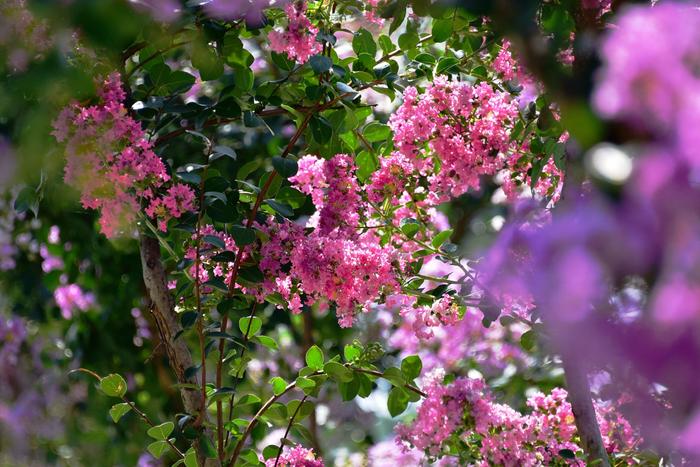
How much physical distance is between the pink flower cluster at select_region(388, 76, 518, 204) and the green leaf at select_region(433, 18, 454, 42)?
7 cm

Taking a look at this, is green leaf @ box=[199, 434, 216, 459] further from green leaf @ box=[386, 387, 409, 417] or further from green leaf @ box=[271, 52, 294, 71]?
green leaf @ box=[271, 52, 294, 71]

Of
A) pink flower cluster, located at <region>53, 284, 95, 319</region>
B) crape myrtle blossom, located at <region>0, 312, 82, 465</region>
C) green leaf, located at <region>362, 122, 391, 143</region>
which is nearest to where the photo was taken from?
green leaf, located at <region>362, 122, 391, 143</region>

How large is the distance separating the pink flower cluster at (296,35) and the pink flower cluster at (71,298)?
236 cm

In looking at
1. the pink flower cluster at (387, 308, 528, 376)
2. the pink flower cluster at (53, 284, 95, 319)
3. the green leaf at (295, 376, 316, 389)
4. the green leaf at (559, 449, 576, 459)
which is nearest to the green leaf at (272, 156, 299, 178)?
the green leaf at (295, 376, 316, 389)

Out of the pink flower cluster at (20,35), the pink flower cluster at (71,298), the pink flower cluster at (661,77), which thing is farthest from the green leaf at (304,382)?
the pink flower cluster at (71,298)

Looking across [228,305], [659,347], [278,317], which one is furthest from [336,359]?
[278,317]

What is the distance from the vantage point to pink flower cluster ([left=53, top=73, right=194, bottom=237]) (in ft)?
4.22

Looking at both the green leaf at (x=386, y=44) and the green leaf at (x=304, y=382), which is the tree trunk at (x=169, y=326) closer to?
the green leaf at (x=304, y=382)

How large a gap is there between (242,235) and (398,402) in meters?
0.42

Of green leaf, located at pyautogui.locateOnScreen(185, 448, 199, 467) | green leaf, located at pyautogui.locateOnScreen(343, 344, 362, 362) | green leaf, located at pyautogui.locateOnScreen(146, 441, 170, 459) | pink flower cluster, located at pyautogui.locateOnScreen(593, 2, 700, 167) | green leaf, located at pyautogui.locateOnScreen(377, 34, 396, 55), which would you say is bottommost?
green leaf, located at pyautogui.locateOnScreen(146, 441, 170, 459)

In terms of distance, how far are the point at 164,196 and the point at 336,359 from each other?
14.0 inches

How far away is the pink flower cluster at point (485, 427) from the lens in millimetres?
1522

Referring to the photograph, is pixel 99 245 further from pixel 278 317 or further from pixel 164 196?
pixel 164 196

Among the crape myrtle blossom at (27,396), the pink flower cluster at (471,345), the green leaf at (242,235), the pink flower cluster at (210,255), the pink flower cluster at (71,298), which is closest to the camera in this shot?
the green leaf at (242,235)
